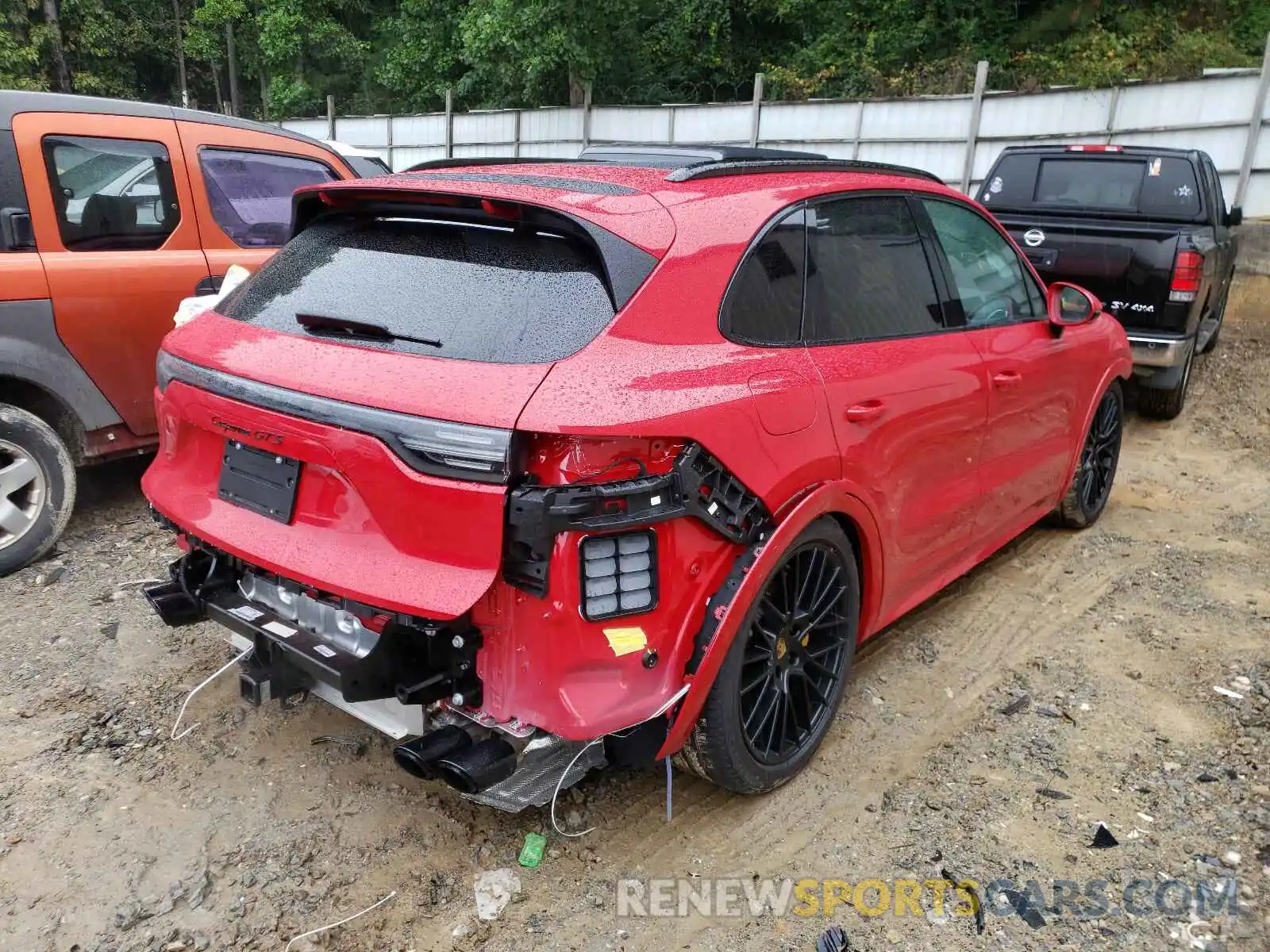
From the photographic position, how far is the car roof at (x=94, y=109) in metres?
4.34

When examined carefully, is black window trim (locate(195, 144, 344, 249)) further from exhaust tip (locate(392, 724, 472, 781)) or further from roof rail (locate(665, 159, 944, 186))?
exhaust tip (locate(392, 724, 472, 781))

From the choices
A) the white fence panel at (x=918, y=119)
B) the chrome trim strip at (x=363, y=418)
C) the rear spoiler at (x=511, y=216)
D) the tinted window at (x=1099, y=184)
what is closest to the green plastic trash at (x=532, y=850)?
the chrome trim strip at (x=363, y=418)

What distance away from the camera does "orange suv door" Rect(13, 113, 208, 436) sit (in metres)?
4.39

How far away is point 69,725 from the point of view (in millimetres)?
3258

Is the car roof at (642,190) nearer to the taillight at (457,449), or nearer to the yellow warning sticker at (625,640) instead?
the taillight at (457,449)

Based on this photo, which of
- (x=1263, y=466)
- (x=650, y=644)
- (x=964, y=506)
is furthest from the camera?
(x=1263, y=466)

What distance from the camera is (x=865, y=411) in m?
2.98

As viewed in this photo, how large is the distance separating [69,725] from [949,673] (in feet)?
10.5

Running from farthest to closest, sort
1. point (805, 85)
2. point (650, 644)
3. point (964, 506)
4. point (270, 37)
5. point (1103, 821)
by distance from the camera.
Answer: point (270, 37) < point (805, 85) < point (964, 506) < point (1103, 821) < point (650, 644)

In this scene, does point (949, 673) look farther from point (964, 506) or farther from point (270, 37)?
point (270, 37)

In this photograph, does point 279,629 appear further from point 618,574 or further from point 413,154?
point 413,154

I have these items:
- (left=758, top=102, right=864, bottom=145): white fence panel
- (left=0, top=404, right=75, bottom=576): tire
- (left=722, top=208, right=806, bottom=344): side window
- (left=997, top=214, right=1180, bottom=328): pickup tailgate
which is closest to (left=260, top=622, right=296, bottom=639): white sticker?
(left=722, top=208, right=806, bottom=344): side window

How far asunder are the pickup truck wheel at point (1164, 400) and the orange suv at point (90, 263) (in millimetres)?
6493

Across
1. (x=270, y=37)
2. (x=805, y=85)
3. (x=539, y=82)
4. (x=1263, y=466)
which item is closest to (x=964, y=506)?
(x=1263, y=466)
